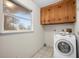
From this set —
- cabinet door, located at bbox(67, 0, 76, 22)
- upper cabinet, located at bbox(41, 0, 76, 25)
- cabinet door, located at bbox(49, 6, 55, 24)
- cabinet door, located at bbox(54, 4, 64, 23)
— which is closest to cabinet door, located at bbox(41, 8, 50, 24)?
upper cabinet, located at bbox(41, 0, 76, 25)

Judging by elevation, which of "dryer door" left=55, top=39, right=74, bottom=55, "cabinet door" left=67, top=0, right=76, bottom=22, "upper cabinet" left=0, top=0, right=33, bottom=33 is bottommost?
"dryer door" left=55, top=39, right=74, bottom=55

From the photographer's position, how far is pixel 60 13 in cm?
376

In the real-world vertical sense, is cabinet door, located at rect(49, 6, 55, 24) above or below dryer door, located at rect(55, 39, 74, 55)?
above

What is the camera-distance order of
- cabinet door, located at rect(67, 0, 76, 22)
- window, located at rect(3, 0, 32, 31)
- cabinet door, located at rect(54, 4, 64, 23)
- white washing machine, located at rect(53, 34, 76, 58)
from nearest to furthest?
window, located at rect(3, 0, 32, 31) → white washing machine, located at rect(53, 34, 76, 58) → cabinet door, located at rect(67, 0, 76, 22) → cabinet door, located at rect(54, 4, 64, 23)

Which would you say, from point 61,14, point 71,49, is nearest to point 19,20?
point 71,49

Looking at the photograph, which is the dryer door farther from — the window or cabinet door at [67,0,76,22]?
cabinet door at [67,0,76,22]

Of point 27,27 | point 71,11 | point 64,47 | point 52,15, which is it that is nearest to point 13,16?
point 27,27

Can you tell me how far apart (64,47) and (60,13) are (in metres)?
1.83

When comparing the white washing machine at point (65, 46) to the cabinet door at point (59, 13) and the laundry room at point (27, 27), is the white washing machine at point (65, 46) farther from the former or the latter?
the cabinet door at point (59, 13)

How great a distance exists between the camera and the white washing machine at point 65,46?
229 cm

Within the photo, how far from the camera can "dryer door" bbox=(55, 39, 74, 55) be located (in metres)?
2.32

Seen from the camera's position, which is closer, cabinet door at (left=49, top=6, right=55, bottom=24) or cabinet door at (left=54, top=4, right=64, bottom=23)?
cabinet door at (left=54, top=4, right=64, bottom=23)

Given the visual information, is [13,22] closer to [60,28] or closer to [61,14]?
[61,14]

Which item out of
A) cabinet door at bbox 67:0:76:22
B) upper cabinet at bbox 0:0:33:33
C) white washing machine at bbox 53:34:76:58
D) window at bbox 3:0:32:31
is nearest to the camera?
upper cabinet at bbox 0:0:33:33
